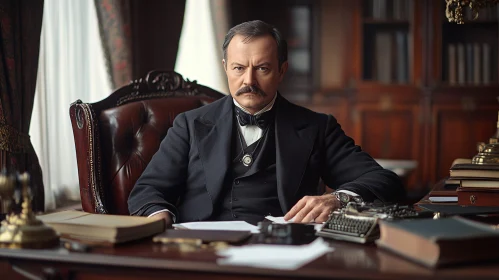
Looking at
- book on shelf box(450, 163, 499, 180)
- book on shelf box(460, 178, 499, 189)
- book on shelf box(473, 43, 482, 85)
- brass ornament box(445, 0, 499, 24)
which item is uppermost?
brass ornament box(445, 0, 499, 24)

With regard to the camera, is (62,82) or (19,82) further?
(62,82)

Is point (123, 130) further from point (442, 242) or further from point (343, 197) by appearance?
point (442, 242)

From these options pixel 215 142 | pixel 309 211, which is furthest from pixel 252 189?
pixel 309 211

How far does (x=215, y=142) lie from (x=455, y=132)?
10.7 ft

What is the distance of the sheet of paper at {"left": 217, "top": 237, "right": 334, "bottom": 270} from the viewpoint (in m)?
1.32

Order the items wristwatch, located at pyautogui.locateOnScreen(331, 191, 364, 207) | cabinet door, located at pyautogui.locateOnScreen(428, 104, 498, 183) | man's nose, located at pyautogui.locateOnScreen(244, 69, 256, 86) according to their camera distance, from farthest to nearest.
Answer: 1. cabinet door, located at pyautogui.locateOnScreen(428, 104, 498, 183)
2. man's nose, located at pyautogui.locateOnScreen(244, 69, 256, 86)
3. wristwatch, located at pyautogui.locateOnScreen(331, 191, 364, 207)

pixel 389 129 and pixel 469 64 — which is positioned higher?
pixel 469 64

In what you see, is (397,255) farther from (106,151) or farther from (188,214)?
(106,151)

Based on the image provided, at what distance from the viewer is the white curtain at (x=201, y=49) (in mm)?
4766

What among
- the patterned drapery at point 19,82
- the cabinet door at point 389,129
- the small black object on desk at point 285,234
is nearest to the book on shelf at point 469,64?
the cabinet door at point 389,129

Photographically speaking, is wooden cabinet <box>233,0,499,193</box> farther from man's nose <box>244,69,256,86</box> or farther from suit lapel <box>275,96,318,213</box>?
man's nose <box>244,69,256,86</box>

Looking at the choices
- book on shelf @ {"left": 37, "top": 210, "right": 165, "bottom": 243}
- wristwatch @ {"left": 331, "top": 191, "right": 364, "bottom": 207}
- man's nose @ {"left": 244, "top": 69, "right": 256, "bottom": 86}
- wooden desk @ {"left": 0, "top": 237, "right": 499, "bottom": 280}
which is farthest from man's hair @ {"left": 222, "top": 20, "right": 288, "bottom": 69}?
wooden desk @ {"left": 0, "top": 237, "right": 499, "bottom": 280}

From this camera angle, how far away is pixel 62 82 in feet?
11.5

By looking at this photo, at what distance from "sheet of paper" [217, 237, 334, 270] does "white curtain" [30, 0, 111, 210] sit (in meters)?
2.01
